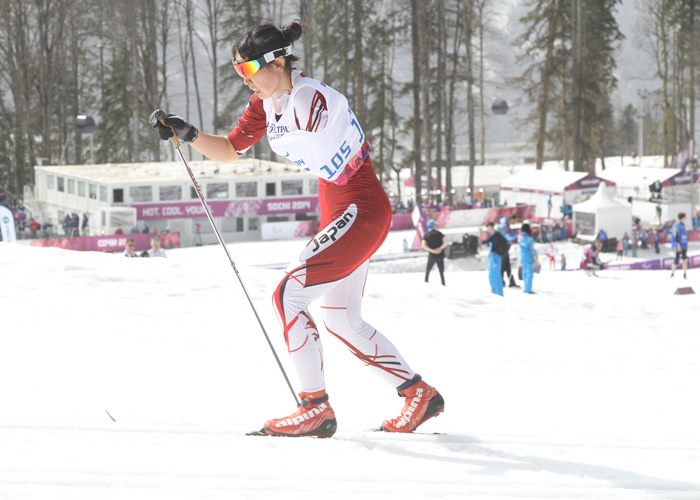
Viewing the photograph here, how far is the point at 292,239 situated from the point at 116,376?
2580 cm

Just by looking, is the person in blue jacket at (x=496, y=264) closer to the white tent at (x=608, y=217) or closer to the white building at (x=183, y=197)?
the white tent at (x=608, y=217)

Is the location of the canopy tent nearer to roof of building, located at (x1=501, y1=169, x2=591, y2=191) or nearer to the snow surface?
roof of building, located at (x1=501, y1=169, x2=591, y2=191)

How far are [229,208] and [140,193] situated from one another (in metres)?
3.38

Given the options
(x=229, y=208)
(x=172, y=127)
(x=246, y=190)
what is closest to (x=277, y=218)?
(x=246, y=190)

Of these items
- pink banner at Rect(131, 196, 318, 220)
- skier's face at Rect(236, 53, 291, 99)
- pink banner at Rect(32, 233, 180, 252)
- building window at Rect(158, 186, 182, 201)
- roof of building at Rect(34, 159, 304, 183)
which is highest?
roof of building at Rect(34, 159, 304, 183)

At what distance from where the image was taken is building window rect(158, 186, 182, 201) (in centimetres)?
2995

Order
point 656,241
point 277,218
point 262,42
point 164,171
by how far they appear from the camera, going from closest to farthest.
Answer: point 262,42
point 656,241
point 277,218
point 164,171

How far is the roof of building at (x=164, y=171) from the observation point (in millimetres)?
30500

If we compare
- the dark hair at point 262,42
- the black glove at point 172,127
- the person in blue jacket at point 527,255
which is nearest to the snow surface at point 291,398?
the black glove at point 172,127

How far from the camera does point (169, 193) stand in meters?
30.1

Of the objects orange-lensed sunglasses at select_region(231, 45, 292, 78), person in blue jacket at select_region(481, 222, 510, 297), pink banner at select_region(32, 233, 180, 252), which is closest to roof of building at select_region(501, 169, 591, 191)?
pink banner at select_region(32, 233, 180, 252)

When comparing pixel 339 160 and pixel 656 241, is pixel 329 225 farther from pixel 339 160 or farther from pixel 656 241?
pixel 656 241

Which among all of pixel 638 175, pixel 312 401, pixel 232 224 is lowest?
pixel 232 224

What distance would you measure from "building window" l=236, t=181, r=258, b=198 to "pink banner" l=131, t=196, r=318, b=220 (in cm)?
36
